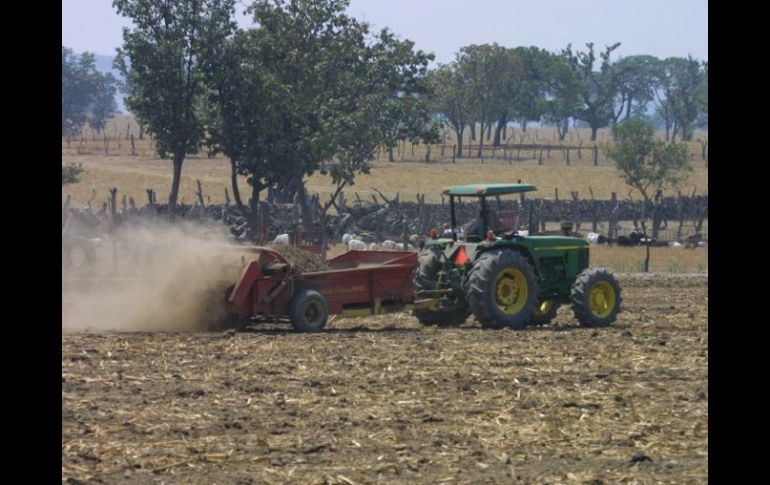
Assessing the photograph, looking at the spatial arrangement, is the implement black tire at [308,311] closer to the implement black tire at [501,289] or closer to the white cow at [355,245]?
the implement black tire at [501,289]

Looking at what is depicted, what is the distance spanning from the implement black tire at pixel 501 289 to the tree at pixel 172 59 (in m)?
20.1

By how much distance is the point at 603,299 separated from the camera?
1823 cm

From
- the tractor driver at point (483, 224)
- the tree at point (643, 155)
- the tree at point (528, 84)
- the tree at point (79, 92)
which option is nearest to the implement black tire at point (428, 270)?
the tractor driver at point (483, 224)

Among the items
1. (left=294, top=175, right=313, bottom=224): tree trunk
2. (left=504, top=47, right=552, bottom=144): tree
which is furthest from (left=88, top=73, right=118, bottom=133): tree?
(left=294, top=175, right=313, bottom=224): tree trunk

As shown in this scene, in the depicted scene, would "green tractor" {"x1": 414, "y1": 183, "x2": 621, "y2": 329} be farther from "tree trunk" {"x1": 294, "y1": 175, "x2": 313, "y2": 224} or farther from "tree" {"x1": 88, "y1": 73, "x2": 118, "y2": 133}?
"tree" {"x1": 88, "y1": 73, "x2": 118, "y2": 133}

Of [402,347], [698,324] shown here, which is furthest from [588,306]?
[402,347]

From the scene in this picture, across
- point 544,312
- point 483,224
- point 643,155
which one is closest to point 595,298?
point 544,312

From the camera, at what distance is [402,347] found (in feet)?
48.8

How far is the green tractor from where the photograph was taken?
17109 millimetres

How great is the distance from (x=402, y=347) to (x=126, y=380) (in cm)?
395

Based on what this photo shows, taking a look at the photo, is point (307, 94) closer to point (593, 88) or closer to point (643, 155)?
point (643, 155)

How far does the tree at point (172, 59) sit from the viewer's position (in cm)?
3647

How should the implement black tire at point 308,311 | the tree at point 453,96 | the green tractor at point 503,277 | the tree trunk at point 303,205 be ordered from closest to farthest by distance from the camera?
the implement black tire at point 308,311
the green tractor at point 503,277
the tree trunk at point 303,205
the tree at point 453,96

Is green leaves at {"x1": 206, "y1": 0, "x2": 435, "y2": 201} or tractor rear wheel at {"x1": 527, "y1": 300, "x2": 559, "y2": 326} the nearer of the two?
tractor rear wheel at {"x1": 527, "y1": 300, "x2": 559, "y2": 326}
